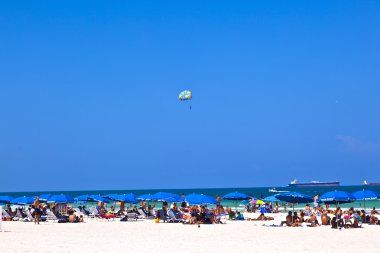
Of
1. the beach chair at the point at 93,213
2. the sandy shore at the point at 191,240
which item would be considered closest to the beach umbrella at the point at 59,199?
the beach chair at the point at 93,213

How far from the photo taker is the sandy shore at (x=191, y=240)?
15.8m

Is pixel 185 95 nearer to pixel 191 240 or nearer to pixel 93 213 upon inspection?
pixel 93 213

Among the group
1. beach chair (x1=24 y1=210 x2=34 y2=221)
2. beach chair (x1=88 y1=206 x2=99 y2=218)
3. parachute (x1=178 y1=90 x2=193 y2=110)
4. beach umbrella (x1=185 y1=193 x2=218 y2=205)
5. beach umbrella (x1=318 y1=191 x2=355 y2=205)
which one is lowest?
beach chair (x1=24 y1=210 x2=34 y2=221)

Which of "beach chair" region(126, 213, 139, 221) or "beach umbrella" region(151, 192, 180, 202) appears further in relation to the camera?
"beach umbrella" region(151, 192, 180, 202)

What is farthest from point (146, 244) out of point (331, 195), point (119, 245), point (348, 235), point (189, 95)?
point (189, 95)

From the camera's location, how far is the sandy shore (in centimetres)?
1579

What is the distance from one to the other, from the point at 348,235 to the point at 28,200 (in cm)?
2035

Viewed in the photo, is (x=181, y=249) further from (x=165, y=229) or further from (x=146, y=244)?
(x=165, y=229)

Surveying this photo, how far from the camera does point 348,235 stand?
807 inches

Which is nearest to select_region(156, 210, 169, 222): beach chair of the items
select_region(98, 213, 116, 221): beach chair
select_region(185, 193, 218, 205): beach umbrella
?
select_region(185, 193, 218, 205): beach umbrella

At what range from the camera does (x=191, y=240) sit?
18312mm

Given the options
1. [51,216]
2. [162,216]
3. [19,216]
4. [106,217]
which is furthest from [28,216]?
[162,216]

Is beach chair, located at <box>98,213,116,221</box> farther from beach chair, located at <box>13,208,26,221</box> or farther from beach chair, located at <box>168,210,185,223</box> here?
beach chair, located at <box>168,210,185,223</box>

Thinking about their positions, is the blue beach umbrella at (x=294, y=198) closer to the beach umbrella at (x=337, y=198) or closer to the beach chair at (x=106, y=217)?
the beach umbrella at (x=337, y=198)
